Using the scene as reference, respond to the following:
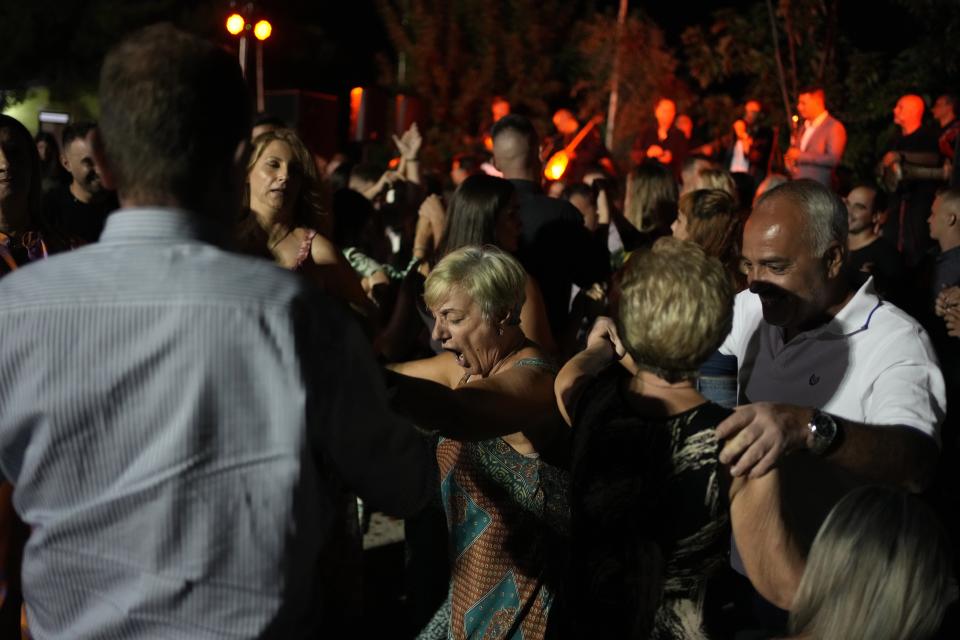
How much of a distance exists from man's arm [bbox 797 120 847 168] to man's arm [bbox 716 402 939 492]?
8.68 metres

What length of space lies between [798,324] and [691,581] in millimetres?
1104

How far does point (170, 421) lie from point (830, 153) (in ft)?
34.5

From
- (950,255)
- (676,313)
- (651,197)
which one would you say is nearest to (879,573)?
(676,313)

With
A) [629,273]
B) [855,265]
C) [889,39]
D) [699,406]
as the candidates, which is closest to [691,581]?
[699,406]

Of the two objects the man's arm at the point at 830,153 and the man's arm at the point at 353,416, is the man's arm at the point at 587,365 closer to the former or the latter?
the man's arm at the point at 353,416

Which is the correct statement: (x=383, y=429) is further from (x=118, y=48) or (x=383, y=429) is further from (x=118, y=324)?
(x=118, y=48)

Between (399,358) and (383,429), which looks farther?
(399,358)

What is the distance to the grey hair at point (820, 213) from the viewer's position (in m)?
3.25

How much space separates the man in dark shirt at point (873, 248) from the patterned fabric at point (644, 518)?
185 inches

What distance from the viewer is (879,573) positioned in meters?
2.26

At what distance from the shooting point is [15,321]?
1.68 metres

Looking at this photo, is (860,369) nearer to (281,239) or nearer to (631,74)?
(281,239)

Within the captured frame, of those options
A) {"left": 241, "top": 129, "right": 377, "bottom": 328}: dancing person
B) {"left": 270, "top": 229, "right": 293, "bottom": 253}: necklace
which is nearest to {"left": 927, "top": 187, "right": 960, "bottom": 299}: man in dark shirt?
{"left": 241, "top": 129, "right": 377, "bottom": 328}: dancing person

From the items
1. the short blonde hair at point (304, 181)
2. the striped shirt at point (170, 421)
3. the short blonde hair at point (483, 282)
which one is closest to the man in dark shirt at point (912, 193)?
the short blonde hair at point (304, 181)
